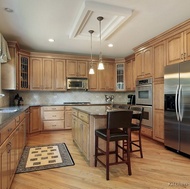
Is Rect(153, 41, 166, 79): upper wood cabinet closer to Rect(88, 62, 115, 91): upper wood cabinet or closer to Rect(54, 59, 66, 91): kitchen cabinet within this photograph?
Rect(88, 62, 115, 91): upper wood cabinet

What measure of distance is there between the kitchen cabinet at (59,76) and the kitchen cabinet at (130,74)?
2275mm

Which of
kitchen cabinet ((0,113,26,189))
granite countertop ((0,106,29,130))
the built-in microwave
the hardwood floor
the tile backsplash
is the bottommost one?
the hardwood floor

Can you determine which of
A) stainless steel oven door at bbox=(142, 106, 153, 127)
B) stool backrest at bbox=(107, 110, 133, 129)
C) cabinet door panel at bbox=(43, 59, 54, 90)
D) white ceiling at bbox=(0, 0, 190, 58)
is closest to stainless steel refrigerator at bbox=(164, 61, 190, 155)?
stainless steel oven door at bbox=(142, 106, 153, 127)

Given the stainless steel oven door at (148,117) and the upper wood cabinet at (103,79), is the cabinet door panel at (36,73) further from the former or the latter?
the stainless steel oven door at (148,117)

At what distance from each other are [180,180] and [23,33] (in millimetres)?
4184

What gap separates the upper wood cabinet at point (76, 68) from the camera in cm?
549

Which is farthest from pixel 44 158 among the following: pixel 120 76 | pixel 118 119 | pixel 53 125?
pixel 120 76

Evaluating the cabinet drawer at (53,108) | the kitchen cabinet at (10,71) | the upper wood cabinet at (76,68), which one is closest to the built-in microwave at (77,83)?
the upper wood cabinet at (76,68)

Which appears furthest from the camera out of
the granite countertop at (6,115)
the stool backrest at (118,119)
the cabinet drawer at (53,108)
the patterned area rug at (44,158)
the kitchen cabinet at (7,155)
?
the cabinet drawer at (53,108)

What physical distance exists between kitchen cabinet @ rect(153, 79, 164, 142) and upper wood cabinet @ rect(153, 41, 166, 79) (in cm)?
20

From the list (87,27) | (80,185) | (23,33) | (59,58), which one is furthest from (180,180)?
(59,58)

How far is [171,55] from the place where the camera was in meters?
3.45

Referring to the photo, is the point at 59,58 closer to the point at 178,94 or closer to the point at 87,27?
the point at 87,27

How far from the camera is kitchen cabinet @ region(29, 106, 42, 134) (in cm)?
464
